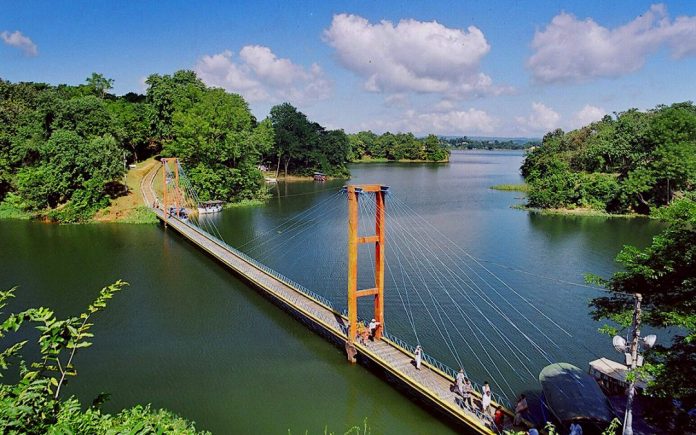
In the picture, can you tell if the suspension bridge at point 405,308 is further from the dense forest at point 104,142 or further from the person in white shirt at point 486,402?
the dense forest at point 104,142

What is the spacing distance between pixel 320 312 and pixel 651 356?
39.2 feet

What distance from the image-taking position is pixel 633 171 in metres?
47.6

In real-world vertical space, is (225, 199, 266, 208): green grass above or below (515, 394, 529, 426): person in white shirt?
above

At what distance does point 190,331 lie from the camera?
63.5 ft

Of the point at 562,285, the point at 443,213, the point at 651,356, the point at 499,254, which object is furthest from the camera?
the point at 443,213

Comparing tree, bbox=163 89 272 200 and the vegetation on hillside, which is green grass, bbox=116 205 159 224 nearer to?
tree, bbox=163 89 272 200

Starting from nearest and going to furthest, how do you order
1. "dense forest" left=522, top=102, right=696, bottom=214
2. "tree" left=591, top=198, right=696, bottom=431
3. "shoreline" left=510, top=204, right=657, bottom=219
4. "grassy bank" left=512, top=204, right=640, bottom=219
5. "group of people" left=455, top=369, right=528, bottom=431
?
"tree" left=591, top=198, right=696, bottom=431
"group of people" left=455, top=369, right=528, bottom=431
"dense forest" left=522, top=102, right=696, bottom=214
"shoreline" left=510, top=204, right=657, bottom=219
"grassy bank" left=512, top=204, right=640, bottom=219

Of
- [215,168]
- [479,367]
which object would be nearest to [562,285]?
[479,367]

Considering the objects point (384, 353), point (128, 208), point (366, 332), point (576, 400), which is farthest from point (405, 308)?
point (128, 208)

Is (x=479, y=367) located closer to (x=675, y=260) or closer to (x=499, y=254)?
(x=675, y=260)

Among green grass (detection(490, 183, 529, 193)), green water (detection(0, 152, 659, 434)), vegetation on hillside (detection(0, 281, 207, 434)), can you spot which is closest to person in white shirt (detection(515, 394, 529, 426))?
green water (detection(0, 152, 659, 434))

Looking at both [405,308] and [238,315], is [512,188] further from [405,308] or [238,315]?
[238,315]

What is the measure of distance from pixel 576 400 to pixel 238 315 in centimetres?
1438

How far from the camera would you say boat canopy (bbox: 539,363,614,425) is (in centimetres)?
1136
